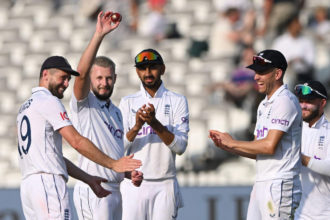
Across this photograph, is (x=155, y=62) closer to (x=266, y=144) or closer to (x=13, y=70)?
(x=266, y=144)

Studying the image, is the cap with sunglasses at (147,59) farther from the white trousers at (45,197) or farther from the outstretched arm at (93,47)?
the white trousers at (45,197)

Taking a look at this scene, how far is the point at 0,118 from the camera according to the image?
1617 cm

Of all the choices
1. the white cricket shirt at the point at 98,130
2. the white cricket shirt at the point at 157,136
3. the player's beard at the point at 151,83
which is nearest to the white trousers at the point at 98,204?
the white cricket shirt at the point at 98,130

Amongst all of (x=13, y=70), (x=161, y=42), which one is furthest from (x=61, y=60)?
(x=13, y=70)

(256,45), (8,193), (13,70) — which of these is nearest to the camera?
(8,193)

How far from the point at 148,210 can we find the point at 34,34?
35.1 ft

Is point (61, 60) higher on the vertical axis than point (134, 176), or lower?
higher

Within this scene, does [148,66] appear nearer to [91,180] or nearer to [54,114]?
[91,180]

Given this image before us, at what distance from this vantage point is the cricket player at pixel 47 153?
6.72 metres

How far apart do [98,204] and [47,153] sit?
131 centimetres

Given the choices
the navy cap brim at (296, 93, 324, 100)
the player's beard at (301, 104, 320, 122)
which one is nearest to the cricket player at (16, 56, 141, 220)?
the navy cap brim at (296, 93, 324, 100)

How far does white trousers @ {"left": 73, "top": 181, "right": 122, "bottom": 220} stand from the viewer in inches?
311

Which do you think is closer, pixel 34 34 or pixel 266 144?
pixel 266 144

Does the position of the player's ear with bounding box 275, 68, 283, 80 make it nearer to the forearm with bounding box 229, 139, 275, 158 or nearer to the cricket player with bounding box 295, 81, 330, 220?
the forearm with bounding box 229, 139, 275, 158
